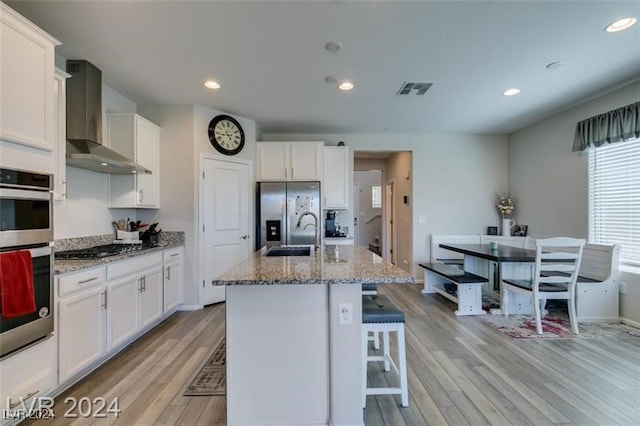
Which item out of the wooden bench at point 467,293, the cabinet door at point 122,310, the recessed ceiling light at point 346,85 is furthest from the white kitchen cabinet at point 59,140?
the wooden bench at point 467,293

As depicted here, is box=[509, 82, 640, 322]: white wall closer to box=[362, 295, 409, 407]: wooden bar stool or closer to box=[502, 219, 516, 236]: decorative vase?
box=[502, 219, 516, 236]: decorative vase

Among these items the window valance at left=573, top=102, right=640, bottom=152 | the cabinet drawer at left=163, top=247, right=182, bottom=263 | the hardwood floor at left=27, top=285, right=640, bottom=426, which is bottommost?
the hardwood floor at left=27, top=285, right=640, bottom=426

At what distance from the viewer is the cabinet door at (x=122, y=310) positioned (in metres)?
2.39

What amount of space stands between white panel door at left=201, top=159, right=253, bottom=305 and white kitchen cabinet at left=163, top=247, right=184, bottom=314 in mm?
301

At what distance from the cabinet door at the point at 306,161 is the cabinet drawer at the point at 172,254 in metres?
1.96

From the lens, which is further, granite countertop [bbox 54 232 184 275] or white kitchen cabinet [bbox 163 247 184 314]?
white kitchen cabinet [bbox 163 247 184 314]

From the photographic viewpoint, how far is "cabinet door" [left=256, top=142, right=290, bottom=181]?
4645 mm

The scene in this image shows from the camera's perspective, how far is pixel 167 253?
339cm

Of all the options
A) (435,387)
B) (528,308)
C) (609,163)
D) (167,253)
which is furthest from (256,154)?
(609,163)

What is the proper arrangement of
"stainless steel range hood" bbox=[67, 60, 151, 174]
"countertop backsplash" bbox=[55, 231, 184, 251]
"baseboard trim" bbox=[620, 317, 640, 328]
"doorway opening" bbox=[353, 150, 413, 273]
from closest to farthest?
"stainless steel range hood" bbox=[67, 60, 151, 174]
"countertop backsplash" bbox=[55, 231, 184, 251]
"baseboard trim" bbox=[620, 317, 640, 328]
"doorway opening" bbox=[353, 150, 413, 273]

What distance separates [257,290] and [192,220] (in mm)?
2527

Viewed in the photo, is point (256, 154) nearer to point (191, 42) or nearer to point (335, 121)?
point (335, 121)

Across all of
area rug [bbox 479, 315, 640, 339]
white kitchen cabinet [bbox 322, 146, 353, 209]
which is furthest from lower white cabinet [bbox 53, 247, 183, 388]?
area rug [bbox 479, 315, 640, 339]

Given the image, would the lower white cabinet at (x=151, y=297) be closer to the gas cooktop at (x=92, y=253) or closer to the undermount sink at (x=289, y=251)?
the gas cooktop at (x=92, y=253)
